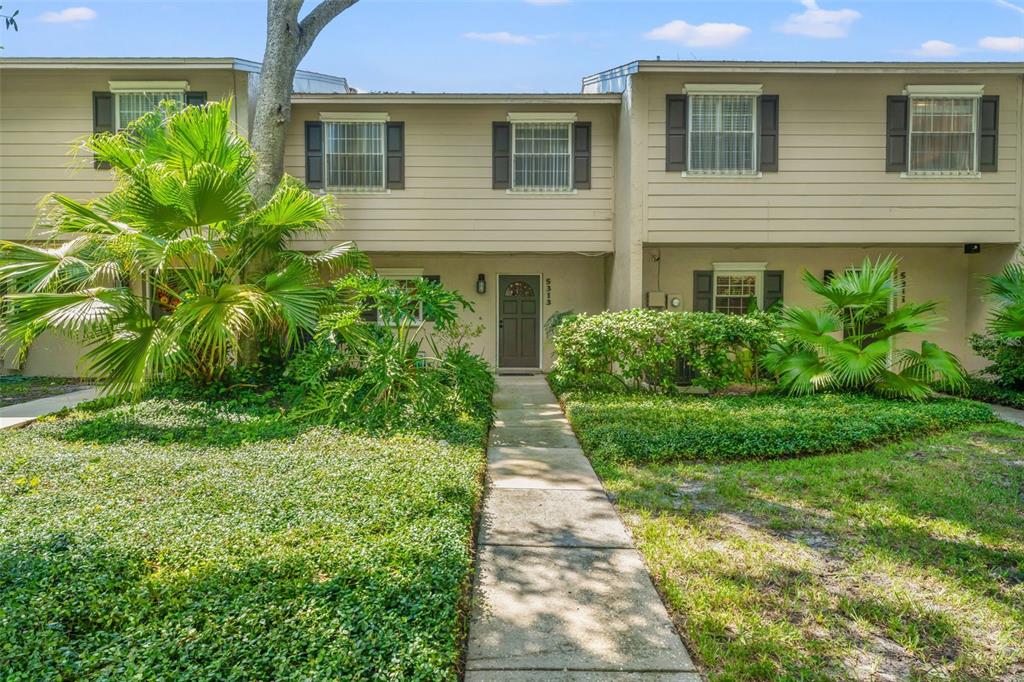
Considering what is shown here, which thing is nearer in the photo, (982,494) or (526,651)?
(526,651)

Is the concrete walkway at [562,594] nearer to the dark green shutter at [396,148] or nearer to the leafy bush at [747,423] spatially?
the leafy bush at [747,423]

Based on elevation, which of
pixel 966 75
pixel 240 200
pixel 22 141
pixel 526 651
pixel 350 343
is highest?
pixel 966 75

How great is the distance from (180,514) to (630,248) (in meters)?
8.09

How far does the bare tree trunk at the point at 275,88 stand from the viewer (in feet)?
31.4

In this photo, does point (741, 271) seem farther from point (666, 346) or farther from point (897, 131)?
point (666, 346)

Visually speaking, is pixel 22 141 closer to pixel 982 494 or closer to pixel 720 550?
pixel 720 550

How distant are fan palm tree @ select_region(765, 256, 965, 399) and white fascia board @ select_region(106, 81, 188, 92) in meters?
10.3

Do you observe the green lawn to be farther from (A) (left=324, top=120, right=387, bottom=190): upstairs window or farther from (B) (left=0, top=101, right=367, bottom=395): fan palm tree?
(A) (left=324, top=120, right=387, bottom=190): upstairs window

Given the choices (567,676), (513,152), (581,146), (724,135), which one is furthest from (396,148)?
(567,676)

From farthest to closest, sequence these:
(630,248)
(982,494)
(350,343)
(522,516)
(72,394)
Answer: (630,248) → (72,394) → (350,343) → (982,494) → (522,516)

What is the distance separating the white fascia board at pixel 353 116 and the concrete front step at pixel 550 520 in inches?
320

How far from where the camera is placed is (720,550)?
4012 millimetres

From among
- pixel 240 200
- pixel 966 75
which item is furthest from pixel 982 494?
pixel 966 75

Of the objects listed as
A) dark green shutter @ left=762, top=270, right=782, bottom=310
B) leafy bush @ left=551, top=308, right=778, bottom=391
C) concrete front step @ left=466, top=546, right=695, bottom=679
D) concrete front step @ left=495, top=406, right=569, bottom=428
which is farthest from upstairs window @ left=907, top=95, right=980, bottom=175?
concrete front step @ left=466, top=546, right=695, bottom=679
